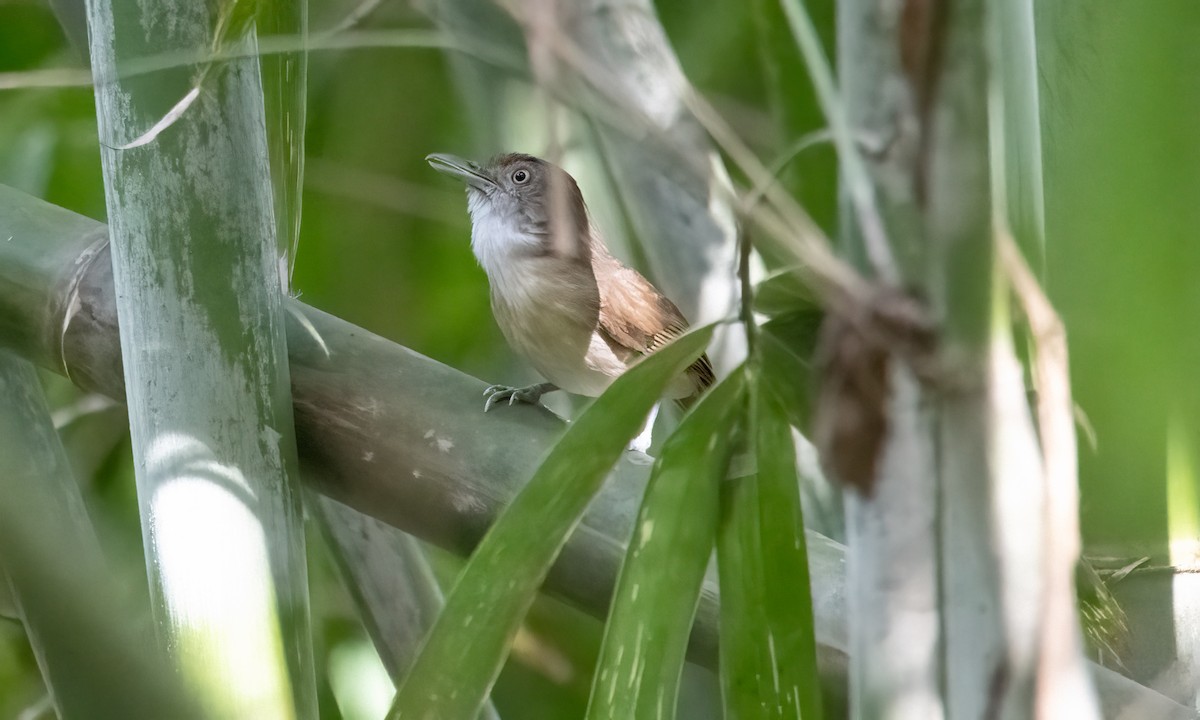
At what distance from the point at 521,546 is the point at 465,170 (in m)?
1.47

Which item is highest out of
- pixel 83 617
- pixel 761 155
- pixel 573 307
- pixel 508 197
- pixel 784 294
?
pixel 508 197

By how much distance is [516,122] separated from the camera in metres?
1.61

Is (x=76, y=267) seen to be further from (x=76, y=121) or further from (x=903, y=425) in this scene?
(x=903, y=425)

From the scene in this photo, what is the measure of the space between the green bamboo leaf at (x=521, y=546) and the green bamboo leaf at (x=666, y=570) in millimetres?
33

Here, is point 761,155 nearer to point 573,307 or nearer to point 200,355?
point 573,307

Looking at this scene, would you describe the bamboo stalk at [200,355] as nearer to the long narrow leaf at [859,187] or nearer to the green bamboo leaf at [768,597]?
the green bamboo leaf at [768,597]

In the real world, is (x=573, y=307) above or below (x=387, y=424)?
above

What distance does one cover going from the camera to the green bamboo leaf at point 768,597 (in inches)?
25.2

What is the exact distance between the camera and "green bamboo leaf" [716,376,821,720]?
641 millimetres

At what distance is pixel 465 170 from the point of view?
6.81 feet

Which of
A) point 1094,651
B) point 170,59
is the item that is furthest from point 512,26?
point 1094,651

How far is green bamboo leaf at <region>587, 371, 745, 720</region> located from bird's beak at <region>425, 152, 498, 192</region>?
142cm

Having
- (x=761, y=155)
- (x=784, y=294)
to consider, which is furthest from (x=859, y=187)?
(x=761, y=155)

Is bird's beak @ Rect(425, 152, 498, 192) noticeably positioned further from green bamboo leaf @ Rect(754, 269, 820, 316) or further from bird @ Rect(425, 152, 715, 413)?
green bamboo leaf @ Rect(754, 269, 820, 316)
